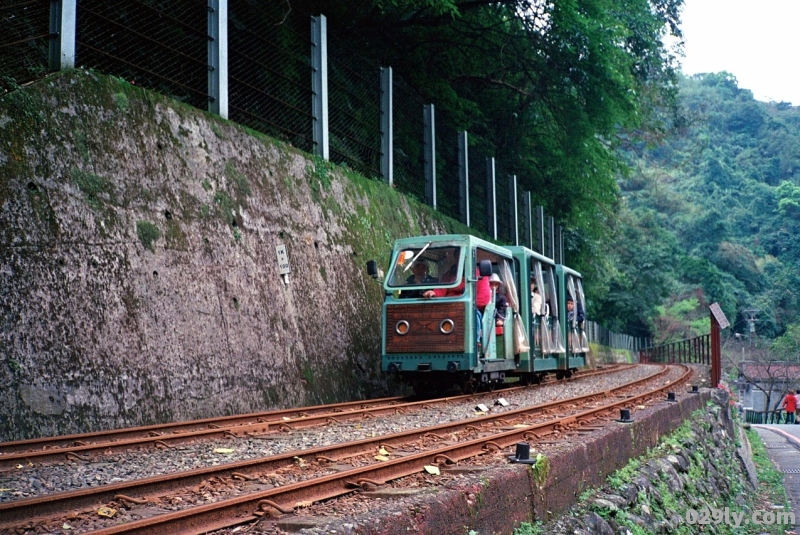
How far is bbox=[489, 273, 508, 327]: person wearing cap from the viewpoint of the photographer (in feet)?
47.1

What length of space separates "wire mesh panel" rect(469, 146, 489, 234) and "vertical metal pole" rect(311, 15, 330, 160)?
9.30 m

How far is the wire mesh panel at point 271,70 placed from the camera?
14070 millimetres

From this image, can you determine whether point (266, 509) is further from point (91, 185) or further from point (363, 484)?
point (91, 185)

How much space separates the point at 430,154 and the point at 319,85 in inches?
227

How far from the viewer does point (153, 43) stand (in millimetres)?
12219

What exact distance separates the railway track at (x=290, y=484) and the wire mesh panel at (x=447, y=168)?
1322 cm

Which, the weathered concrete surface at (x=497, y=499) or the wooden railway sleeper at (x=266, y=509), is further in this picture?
the wooden railway sleeper at (x=266, y=509)

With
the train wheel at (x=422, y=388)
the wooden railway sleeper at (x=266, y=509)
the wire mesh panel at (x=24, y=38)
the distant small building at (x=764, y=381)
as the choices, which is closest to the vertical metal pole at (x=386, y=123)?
the train wheel at (x=422, y=388)

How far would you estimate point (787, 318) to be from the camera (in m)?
74.1

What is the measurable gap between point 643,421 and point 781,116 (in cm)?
12493

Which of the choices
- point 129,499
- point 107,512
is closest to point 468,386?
point 129,499

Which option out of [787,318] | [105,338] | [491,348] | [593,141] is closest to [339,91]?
[491,348]

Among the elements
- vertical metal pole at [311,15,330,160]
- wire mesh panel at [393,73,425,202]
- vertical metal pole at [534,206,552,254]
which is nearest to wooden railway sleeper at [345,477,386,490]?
A: vertical metal pole at [311,15,330,160]

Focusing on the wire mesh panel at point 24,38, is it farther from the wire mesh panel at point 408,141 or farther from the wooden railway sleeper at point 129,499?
the wire mesh panel at point 408,141
